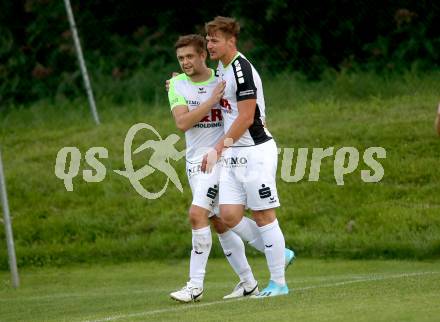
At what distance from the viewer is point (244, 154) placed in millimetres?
9266

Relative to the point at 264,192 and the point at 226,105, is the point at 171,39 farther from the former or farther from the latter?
the point at 264,192

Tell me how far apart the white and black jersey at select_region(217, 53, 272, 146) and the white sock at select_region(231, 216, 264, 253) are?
0.72 metres

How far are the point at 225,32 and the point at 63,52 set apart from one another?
1076cm

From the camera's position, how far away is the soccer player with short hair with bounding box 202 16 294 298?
9172 mm

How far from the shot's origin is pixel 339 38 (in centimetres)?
1778

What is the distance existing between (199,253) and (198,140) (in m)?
0.89

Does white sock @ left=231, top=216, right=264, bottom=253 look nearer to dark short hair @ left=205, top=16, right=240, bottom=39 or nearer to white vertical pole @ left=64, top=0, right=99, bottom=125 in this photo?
dark short hair @ left=205, top=16, right=240, bottom=39

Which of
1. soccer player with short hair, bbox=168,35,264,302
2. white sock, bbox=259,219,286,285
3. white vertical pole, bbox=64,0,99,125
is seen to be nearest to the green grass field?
white sock, bbox=259,219,286,285

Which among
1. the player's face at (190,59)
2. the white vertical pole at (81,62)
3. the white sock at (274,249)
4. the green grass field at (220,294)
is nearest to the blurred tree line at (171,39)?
the white vertical pole at (81,62)

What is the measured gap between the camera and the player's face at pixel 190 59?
30.9 ft

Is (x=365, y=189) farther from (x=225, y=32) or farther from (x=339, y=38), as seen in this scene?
(x=225, y=32)

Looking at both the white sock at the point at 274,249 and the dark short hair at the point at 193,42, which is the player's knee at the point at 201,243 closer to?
the white sock at the point at 274,249

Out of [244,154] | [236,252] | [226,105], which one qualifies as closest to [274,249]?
[236,252]

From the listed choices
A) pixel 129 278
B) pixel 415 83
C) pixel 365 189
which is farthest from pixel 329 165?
pixel 129 278
